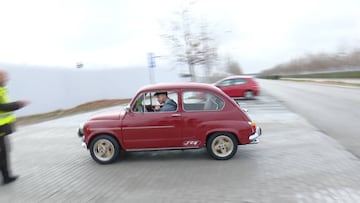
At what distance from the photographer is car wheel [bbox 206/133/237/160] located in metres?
6.83

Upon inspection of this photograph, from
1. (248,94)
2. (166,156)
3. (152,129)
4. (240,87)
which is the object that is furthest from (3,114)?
(248,94)

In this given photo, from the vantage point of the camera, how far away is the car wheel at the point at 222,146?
269 inches

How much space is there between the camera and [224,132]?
6812mm

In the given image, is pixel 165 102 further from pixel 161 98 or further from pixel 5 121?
pixel 5 121

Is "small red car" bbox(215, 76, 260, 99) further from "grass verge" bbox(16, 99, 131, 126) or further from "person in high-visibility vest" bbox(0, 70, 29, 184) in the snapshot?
"person in high-visibility vest" bbox(0, 70, 29, 184)

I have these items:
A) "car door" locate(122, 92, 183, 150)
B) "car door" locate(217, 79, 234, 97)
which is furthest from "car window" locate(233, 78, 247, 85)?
"car door" locate(122, 92, 183, 150)

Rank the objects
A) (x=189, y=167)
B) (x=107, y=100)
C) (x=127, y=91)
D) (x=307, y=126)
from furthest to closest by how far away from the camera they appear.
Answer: (x=127, y=91) < (x=107, y=100) < (x=307, y=126) < (x=189, y=167)

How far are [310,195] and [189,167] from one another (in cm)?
228

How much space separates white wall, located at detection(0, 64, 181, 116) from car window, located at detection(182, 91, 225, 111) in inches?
493

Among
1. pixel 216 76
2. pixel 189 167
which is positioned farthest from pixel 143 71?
pixel 189 167

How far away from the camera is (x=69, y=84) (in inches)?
866

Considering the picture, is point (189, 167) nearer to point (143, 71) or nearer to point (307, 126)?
point (307, 126)

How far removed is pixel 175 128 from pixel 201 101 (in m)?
0.76

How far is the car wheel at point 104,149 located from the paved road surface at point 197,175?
0.20 metres
